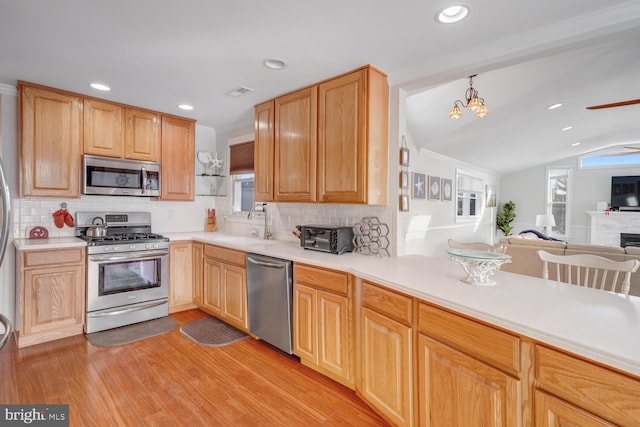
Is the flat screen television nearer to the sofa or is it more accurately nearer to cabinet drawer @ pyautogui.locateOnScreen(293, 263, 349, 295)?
the sofa

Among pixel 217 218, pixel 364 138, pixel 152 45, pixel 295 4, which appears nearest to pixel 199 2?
pixel 295 4

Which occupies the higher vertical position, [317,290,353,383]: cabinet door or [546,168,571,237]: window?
[546,168,571,237]: window

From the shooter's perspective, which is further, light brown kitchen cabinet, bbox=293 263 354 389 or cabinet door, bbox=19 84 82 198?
cabinet door, bbox=19 84 82 198

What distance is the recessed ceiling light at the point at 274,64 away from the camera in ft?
7.73

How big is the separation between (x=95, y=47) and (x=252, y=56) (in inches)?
43.5

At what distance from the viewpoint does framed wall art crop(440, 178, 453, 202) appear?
603 cm

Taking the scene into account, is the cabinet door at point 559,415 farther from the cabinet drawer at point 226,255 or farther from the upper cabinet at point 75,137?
the upper cabinet at point 75,137

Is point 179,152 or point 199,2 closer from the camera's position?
point 199,2

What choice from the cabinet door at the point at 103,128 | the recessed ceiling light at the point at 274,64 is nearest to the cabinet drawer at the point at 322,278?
the recessed ceiling light at the point at 274,64

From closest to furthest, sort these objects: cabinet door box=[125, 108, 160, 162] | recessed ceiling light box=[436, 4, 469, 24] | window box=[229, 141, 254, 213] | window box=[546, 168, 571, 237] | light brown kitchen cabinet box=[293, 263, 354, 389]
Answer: recessed ceiling light box=[436, 4, 469, 24]
light brown kitchen cabinet box=[293, 263, 354, 389]
cabinet door box=[125, 108, 160, 162]
window box=[229, 141, 254, 213]
window box=[546, 168, 571, 237]

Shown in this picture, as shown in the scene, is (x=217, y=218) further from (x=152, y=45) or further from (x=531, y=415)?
(x=531, y=415)

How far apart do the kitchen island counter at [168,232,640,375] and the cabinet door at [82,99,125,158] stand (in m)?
2.86

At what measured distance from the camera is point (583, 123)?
5.57m

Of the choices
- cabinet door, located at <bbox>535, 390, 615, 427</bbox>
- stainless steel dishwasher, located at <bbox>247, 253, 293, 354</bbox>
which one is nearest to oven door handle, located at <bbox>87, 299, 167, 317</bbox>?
stainless steel dishwasher, located at <bbox>247, 253, 293, 354</bbox>
